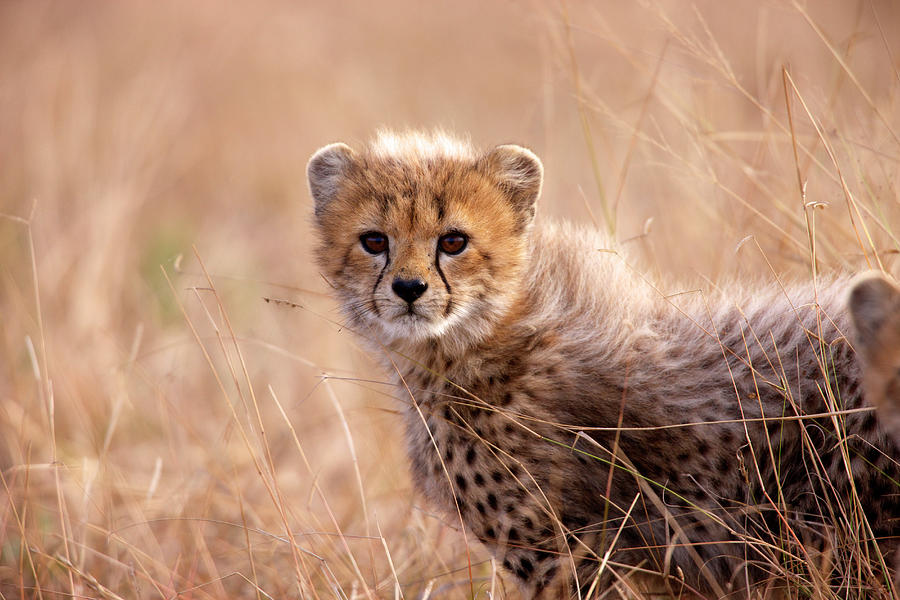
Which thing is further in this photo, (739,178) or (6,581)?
(739,178)

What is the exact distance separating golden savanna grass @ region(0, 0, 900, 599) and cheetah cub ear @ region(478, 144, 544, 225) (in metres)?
0.43

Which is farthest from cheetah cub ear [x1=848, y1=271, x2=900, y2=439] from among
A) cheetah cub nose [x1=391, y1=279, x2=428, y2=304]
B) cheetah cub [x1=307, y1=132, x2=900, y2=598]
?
cheetah cub nose [x1=391, y1=279, x2=428, y2=304]

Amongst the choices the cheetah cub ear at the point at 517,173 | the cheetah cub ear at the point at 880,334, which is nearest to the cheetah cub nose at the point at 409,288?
the cheetah cub ear at the point at 517,173

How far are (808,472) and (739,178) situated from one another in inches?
106

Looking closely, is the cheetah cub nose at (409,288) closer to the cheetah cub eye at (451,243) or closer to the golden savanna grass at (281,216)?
the cheetah cub eye at (451,243)

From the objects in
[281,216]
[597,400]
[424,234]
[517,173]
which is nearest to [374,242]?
[424,234]

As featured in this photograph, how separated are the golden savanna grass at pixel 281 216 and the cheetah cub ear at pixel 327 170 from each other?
0.24m

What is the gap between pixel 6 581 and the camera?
3232 mm

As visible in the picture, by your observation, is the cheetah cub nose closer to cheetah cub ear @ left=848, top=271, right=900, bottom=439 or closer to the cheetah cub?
the cheetah cub

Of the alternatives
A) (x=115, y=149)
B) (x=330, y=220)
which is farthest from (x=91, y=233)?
(x=330, y=220)

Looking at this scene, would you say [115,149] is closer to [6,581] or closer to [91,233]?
[91,233]

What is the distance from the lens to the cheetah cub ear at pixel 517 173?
2.93 meters

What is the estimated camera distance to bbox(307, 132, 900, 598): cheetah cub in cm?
242

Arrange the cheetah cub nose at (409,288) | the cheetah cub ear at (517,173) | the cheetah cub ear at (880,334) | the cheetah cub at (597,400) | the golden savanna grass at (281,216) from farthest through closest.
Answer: the golden savanna grass at (281,216)
the cheetah cub ear at (517,173)
the cheetah cub nose at (409,288)
the cheetah cub at (597,400)
the cheetah cub ear at (880,334)
